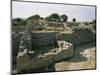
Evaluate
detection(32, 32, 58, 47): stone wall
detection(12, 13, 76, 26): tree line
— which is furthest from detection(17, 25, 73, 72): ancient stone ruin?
detection(12, 13, 76, 26): tree line

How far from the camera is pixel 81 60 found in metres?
2.42

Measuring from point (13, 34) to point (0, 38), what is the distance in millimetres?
139

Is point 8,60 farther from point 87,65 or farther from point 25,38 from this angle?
point 87,65

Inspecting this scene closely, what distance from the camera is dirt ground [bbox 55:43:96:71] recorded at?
92.4 inches

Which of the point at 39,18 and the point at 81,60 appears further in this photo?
the point at 81,60

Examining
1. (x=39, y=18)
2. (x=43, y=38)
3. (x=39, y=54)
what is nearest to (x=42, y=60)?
(x=39, y=54)

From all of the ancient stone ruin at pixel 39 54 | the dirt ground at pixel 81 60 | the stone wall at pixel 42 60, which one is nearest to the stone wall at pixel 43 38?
the ancient stone ruin at pixel 39 54

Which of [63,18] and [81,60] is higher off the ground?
[63,18]

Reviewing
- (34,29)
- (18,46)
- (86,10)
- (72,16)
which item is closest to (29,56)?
(18,46)

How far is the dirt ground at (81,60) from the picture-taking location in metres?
2.35

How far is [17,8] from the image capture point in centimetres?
216

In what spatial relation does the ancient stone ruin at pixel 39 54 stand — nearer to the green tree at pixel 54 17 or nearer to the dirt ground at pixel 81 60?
the dirt ground at pixel 81 60

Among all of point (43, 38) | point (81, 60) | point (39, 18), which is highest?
point (39, 18)

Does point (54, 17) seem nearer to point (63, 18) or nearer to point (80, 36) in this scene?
point (63, 18)
